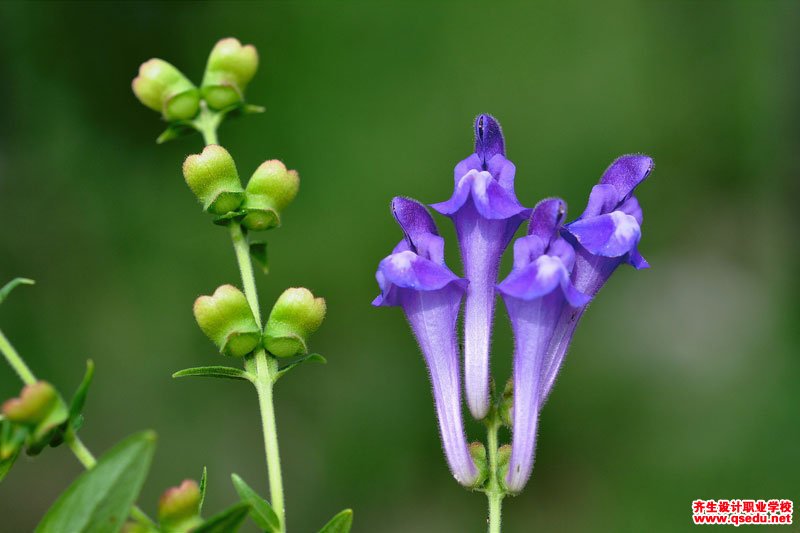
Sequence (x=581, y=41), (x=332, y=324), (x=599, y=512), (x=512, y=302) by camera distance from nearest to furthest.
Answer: (x=512, y=302), (x=599, y=512), (x=332, y=324), (x=581, y=41)

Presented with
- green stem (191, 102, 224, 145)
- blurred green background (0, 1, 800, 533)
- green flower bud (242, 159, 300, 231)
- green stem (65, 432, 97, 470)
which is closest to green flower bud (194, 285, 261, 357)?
green flower bud (242, 159, 300, 231)

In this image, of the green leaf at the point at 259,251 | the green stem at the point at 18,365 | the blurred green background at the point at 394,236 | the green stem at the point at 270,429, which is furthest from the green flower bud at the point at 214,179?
the blurred green background at the point at 394,236

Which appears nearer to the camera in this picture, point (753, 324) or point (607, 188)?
point (607, 188)

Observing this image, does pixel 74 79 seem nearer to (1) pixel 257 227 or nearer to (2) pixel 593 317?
(2) pixel 593 317

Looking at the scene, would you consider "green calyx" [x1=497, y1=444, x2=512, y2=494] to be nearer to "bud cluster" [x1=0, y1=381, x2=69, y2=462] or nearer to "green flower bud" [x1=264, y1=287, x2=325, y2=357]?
"green flower bud" [x1=264, y1=287, x2=325, y2=357]

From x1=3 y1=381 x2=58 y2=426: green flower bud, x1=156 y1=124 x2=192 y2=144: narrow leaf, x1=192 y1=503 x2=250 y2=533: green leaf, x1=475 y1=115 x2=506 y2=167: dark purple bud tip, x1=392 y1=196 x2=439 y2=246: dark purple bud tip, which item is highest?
x1=156 y1=124 x2=192 y2=144: narrow leaf

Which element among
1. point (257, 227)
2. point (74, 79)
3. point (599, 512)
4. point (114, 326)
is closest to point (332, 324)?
point (114, 326)
